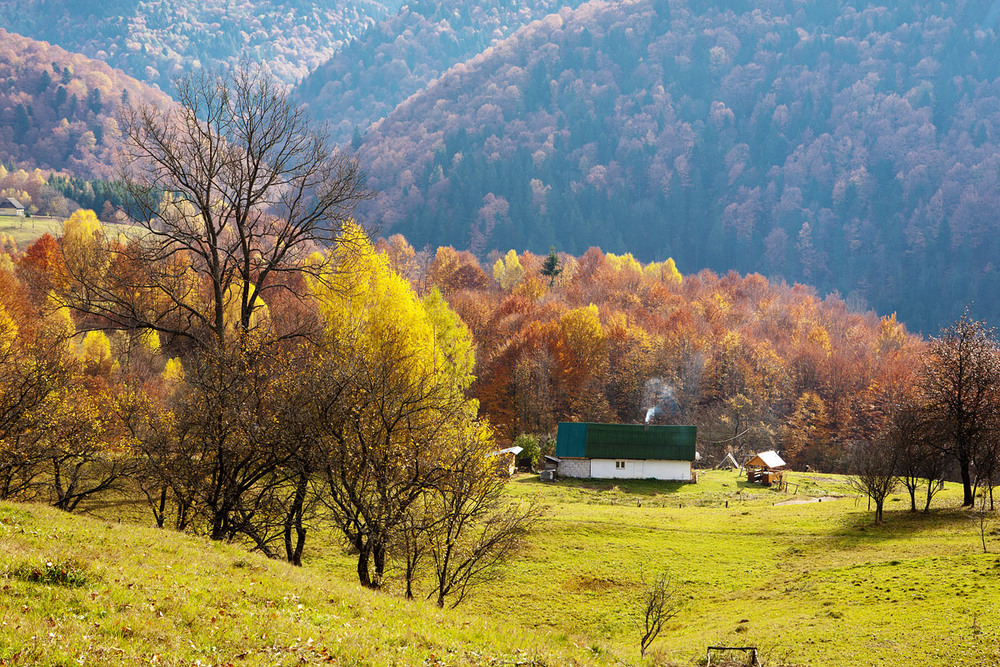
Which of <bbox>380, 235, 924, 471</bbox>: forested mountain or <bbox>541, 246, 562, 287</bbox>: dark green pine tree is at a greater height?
<bbox>541, 246, 562, 287</bbox>: dark green pine tree

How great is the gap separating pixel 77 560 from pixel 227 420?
790 cm

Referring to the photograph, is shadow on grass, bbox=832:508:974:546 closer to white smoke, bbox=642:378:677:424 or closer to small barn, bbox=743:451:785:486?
small barn, bbox=743:451:785:486

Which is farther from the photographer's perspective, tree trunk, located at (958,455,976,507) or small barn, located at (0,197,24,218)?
small barn, located at (0,197,24,218)

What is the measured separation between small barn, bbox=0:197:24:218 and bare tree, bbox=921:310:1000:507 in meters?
175

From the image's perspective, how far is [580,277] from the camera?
13512 cm

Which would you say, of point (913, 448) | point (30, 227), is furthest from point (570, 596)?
point (30, 227)

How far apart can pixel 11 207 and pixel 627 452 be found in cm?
16218

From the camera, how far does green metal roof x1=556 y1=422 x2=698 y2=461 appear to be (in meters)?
61.5

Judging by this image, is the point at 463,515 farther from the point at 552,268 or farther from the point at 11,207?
the point at 11,207

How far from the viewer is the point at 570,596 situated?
28.6 meters

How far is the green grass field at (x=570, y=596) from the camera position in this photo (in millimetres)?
11117

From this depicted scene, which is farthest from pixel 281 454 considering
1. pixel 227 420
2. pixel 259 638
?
pixel 259 638

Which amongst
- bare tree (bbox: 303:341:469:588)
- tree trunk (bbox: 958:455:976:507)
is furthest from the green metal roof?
bare tree (bbox: 303:341:469:588)

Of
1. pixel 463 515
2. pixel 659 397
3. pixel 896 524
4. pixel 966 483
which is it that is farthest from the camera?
pixel 659 397
